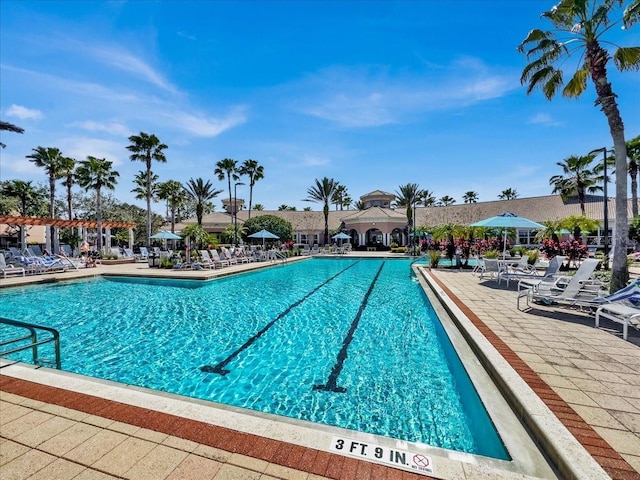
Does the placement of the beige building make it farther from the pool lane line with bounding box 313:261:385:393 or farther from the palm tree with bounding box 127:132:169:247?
the pool lane line with bounding box 313:261:385:393

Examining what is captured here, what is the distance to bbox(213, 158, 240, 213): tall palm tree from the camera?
36.3 m

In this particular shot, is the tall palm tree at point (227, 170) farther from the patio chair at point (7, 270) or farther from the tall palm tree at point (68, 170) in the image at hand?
the patio chair at point (7, 270)

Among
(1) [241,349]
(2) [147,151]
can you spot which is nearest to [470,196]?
(2) [147,151]

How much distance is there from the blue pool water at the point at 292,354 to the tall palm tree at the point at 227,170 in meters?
27.0

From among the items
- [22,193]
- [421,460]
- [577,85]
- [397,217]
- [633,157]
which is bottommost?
[421,460]

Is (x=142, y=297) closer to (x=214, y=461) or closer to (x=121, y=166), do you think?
(x=214, y=461)

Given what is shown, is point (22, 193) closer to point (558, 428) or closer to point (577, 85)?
point (558, 428)

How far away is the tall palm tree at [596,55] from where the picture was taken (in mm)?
8312

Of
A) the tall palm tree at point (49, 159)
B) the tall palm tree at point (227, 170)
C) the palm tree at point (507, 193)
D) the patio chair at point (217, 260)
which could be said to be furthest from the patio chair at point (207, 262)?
the palm tree at point (507, 193)

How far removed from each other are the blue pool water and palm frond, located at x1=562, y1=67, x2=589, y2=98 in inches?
337

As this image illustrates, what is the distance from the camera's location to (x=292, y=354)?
19.8 ft

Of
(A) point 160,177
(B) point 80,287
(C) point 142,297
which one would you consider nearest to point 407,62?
(C) point 142,297

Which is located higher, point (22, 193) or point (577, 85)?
point (22, 193)

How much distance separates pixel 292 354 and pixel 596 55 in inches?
456
